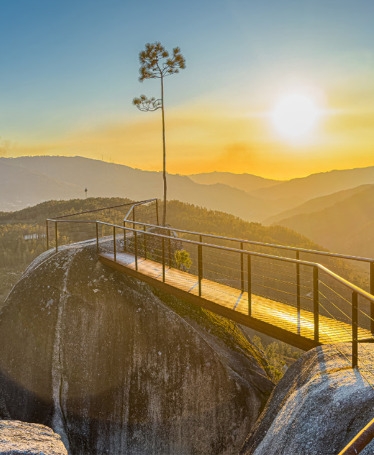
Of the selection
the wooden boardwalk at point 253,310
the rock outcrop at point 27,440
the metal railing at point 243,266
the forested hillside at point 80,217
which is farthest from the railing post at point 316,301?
the forested hillside at point 80,217

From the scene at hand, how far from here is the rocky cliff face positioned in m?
8.73

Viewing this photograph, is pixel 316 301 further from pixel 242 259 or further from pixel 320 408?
pixel 242 259

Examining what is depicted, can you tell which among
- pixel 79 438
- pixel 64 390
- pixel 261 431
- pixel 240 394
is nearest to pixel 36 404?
pixel 64 390

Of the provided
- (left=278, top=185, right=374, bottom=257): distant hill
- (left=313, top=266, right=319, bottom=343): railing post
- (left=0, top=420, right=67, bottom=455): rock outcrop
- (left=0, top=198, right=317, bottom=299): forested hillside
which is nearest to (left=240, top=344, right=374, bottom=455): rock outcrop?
(left=313, top=266, right=319, bottom=343): railing post

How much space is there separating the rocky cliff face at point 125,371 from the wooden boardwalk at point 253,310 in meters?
0.66

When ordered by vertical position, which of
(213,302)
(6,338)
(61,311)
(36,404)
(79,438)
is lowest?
(79,438)

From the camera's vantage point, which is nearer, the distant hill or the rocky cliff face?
the rocky cliff face

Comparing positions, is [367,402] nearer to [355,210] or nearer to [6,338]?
[6,338]

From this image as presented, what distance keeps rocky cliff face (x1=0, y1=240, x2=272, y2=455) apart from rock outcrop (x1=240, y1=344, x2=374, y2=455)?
10.8 ft

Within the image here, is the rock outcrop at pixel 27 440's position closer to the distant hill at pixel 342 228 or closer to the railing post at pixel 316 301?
the railing post at pixel 316 301

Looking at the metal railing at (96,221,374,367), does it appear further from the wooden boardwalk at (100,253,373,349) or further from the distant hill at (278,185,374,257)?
the distant hill at (278,185,374,257)

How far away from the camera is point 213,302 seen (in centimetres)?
809

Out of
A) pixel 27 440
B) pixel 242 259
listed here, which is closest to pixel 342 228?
Answer: pixel 242 259

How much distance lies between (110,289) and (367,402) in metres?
7.80
